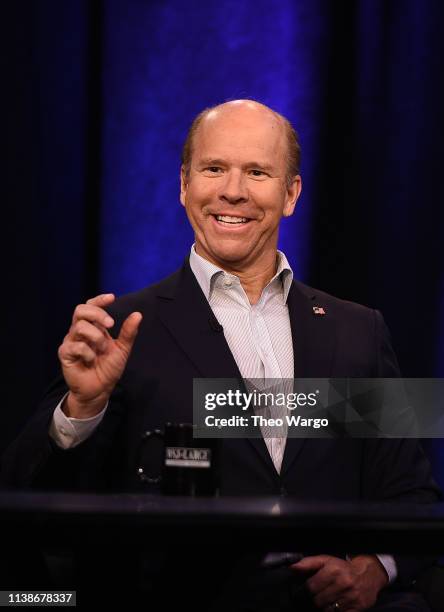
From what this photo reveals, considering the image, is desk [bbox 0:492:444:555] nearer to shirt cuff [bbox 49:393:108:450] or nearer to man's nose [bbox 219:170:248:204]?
shirt cuff [bbox 49:393:108:450]

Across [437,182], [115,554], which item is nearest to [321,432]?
[115,554]

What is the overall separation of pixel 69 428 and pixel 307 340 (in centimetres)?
68

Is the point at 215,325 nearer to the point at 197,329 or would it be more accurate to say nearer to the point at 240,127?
the point at 197,329

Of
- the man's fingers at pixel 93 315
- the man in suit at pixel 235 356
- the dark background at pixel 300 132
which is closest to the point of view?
the man's fingers at pixel 93 315

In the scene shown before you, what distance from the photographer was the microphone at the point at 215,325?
2.12m

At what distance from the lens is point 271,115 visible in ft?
7.95

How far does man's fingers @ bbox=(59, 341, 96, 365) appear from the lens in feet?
5.22

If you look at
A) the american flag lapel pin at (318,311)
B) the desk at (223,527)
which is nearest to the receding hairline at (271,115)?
the american flag lapel pin at (318,311)

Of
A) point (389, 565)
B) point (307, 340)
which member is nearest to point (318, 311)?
point (307, 340)

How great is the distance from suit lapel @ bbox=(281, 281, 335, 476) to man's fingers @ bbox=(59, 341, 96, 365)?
0.58m

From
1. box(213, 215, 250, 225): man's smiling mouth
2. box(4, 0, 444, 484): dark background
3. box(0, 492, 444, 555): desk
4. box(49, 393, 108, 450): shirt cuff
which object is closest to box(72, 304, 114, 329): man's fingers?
box(49, 393, 108, 450): shirt cuff

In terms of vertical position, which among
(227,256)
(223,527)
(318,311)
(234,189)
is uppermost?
(234,189)

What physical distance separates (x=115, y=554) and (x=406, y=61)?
2.20 m

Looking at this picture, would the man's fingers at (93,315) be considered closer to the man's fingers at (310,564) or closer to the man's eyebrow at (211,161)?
the man's fingers at (310,564)
